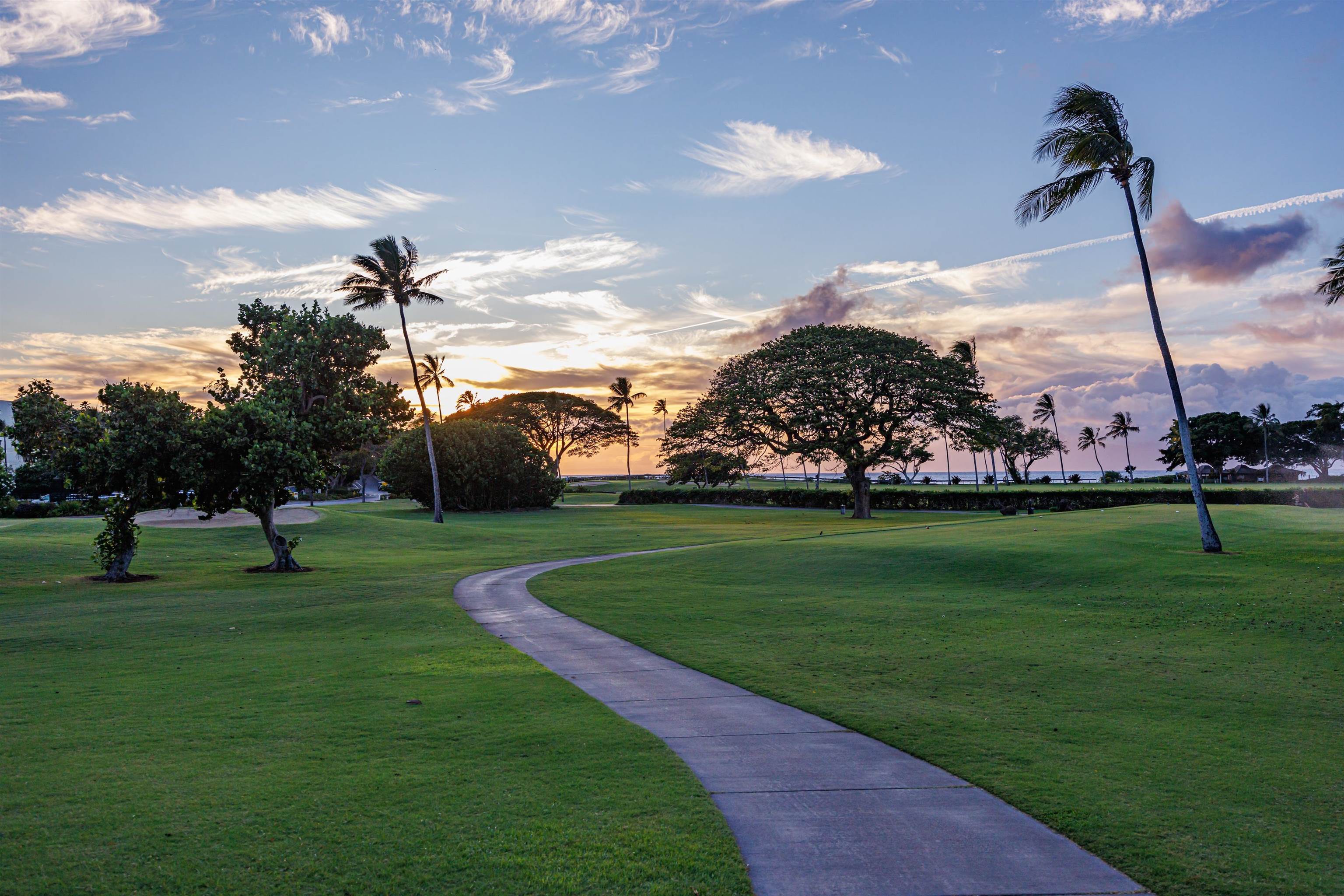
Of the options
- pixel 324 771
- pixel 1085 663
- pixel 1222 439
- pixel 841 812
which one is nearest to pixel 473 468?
pixel 1085 663

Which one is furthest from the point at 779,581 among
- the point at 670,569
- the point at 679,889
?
the point at 679,889

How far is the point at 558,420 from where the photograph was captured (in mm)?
97125

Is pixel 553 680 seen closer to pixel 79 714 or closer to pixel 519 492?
pixel 79 714

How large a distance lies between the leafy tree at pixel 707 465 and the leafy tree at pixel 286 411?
94.3 ft

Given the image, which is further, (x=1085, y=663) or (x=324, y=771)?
(x=1085, y=663)

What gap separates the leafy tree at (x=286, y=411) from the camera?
24.9m

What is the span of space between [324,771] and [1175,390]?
25121 mm

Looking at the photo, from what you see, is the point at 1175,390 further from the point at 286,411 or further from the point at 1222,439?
the point at 1222,439

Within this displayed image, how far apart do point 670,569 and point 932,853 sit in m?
19.6

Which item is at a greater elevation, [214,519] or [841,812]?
[214,519]

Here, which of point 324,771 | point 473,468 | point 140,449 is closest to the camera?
point 324,771

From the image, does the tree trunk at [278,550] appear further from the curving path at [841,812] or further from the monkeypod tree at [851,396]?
the monkeypod tree at [851,396]

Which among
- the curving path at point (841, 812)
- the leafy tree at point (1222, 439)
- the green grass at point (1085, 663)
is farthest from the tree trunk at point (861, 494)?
the leafy tree at point (1222, 439)

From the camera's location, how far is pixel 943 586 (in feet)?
68.2
